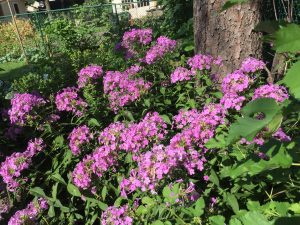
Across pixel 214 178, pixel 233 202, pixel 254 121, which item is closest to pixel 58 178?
pixel 214 178

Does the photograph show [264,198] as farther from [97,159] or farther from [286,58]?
[286,58]

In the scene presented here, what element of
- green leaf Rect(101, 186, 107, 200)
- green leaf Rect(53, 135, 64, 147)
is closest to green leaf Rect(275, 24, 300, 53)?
green leaf Rect(101, 186, 107, 200)

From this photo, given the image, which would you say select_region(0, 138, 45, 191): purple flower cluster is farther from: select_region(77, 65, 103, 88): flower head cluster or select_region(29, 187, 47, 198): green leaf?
select_region(77, 65, 103, 88): flower head cluster

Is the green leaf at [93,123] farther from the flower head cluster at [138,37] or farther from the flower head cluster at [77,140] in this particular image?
the flower head cluster at [138,37]

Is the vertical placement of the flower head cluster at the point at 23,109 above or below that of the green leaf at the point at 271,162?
below

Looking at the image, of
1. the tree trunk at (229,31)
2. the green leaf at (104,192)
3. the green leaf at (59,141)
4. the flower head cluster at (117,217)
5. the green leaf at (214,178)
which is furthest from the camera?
the tree trunk at (229,31)

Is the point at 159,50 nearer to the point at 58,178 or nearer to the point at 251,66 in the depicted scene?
the point at 251,66

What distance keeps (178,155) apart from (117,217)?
1.51 feet

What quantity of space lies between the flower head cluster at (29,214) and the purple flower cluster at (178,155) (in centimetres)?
72

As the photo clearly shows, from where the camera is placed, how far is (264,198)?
2.21 m

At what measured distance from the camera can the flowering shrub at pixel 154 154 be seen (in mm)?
1915

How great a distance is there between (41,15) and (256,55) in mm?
11877

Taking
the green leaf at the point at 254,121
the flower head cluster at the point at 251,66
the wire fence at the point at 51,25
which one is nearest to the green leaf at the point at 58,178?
the flower head cluster at the point at 251,66

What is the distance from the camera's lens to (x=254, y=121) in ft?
2.07
